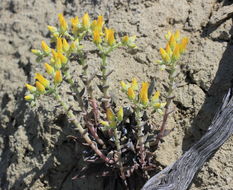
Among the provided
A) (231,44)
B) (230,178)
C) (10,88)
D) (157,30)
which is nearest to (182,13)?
(157,30)

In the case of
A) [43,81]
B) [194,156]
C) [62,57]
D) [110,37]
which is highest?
[110,37]

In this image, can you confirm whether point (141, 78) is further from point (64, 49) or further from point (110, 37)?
point (64, 49)

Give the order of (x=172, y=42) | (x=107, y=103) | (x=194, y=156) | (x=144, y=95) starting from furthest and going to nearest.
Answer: (x=107, y=103) → (x=194, y=156) → (x=172, y=42) → (x=144, y=95)

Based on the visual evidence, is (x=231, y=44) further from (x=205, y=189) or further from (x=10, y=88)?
(x=10, y=88)

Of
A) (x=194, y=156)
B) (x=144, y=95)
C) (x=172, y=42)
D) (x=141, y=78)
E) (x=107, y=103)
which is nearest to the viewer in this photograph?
(x=144, y=95)

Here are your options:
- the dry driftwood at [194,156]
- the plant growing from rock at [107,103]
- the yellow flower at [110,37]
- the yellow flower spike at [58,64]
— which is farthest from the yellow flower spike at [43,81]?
the dry driftwood at [194,156]

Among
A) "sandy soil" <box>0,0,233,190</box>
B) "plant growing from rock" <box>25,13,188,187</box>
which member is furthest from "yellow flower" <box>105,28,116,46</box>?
"sandy soil" <box>0,0,233,190</box>

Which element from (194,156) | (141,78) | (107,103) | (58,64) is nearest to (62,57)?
(58,64)
